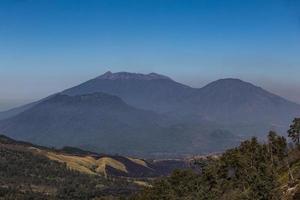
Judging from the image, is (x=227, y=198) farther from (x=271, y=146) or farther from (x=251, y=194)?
(x=271, y=146)

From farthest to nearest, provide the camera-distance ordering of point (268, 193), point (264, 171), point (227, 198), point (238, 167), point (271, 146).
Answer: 1. point (271, 146)
2. point (238, 167)
3. point (227, 198)
4. point (264, 171)
5. point (268, 193)

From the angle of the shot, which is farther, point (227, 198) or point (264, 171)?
point (227, 198)

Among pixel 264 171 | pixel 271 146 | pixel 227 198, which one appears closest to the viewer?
pixel 264 171

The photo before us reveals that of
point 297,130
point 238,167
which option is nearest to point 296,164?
point 297,130

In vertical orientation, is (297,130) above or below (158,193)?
above

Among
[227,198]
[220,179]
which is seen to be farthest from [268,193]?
[220,179]

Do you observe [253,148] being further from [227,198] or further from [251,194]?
[251,194]
